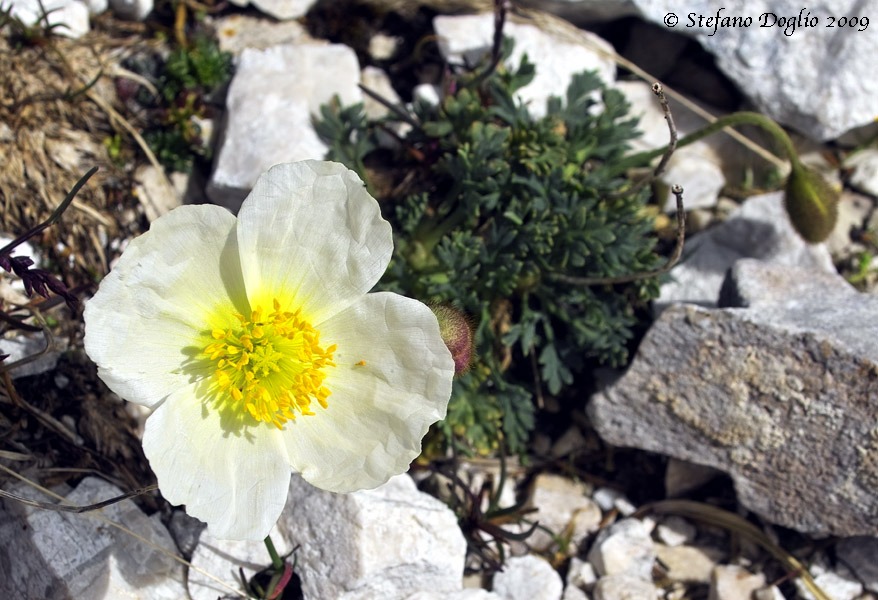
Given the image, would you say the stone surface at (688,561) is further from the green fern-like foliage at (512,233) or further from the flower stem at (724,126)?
the flower stem at (724,126)

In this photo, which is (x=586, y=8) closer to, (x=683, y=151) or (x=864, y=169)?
(x=683, y=151)

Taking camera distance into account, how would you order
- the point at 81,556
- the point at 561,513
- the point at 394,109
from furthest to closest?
the point at 394,109 < the point at 561,513 < the point at 81,556

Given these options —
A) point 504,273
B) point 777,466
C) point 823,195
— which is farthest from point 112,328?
point 823,195

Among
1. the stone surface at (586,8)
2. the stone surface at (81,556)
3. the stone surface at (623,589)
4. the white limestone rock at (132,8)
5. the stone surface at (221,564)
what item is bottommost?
the stone surface at (623,589)

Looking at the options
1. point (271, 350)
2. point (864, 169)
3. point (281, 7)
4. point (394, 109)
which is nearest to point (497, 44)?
point (394, 109)

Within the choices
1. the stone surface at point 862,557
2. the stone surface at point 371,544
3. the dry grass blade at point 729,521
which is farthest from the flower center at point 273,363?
the stone surface at point 862,557

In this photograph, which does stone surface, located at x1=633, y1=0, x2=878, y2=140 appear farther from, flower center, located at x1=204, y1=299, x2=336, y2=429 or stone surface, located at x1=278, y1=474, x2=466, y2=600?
stone surface, located at x1=278, y1=474, x2=466, y2=600

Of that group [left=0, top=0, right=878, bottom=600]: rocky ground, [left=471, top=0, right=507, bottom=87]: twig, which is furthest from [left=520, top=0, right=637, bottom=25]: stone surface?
[left=471, top=0, right=507, bottom=87]: twig
